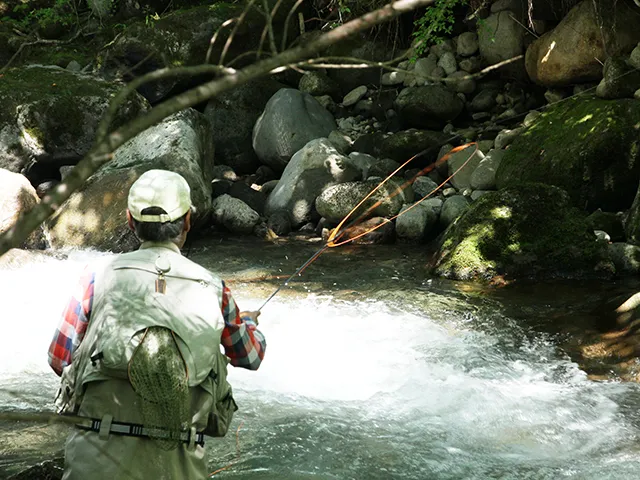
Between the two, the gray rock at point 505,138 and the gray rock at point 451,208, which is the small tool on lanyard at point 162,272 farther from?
the gray rock at point 505,138

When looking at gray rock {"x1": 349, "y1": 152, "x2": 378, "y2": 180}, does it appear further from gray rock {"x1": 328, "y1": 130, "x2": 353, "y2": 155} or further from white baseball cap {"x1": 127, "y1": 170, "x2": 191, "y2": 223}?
white baseball cap {"x1": 127, "y1": 170, "x2": 191, "y2": 223}

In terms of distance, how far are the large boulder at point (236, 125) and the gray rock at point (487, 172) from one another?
173 inches

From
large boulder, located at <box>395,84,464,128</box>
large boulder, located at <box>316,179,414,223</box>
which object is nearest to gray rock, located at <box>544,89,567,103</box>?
large boulder, located at <box>395,84,464,128</box>

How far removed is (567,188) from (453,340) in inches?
143

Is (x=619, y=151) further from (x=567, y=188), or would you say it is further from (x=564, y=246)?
(x=564, y=246)

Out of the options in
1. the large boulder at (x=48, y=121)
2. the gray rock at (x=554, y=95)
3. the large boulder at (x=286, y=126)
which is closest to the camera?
the large boulder at (x=48, y=121)

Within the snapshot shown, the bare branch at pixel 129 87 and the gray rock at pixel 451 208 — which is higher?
the bare branch at pixel 129 87

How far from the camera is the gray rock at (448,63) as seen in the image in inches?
522

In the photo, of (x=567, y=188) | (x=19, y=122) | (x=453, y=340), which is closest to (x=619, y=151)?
(x=567, y=188)

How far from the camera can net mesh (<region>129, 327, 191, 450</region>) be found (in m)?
2.21

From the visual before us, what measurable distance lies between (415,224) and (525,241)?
224 centimetres

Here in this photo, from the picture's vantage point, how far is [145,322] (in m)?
2.23

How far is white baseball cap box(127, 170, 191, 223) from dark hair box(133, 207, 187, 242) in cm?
1

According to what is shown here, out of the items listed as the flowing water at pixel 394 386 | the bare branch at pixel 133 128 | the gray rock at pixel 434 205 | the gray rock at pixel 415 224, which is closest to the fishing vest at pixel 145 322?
the bare branch at pixel 133 128
